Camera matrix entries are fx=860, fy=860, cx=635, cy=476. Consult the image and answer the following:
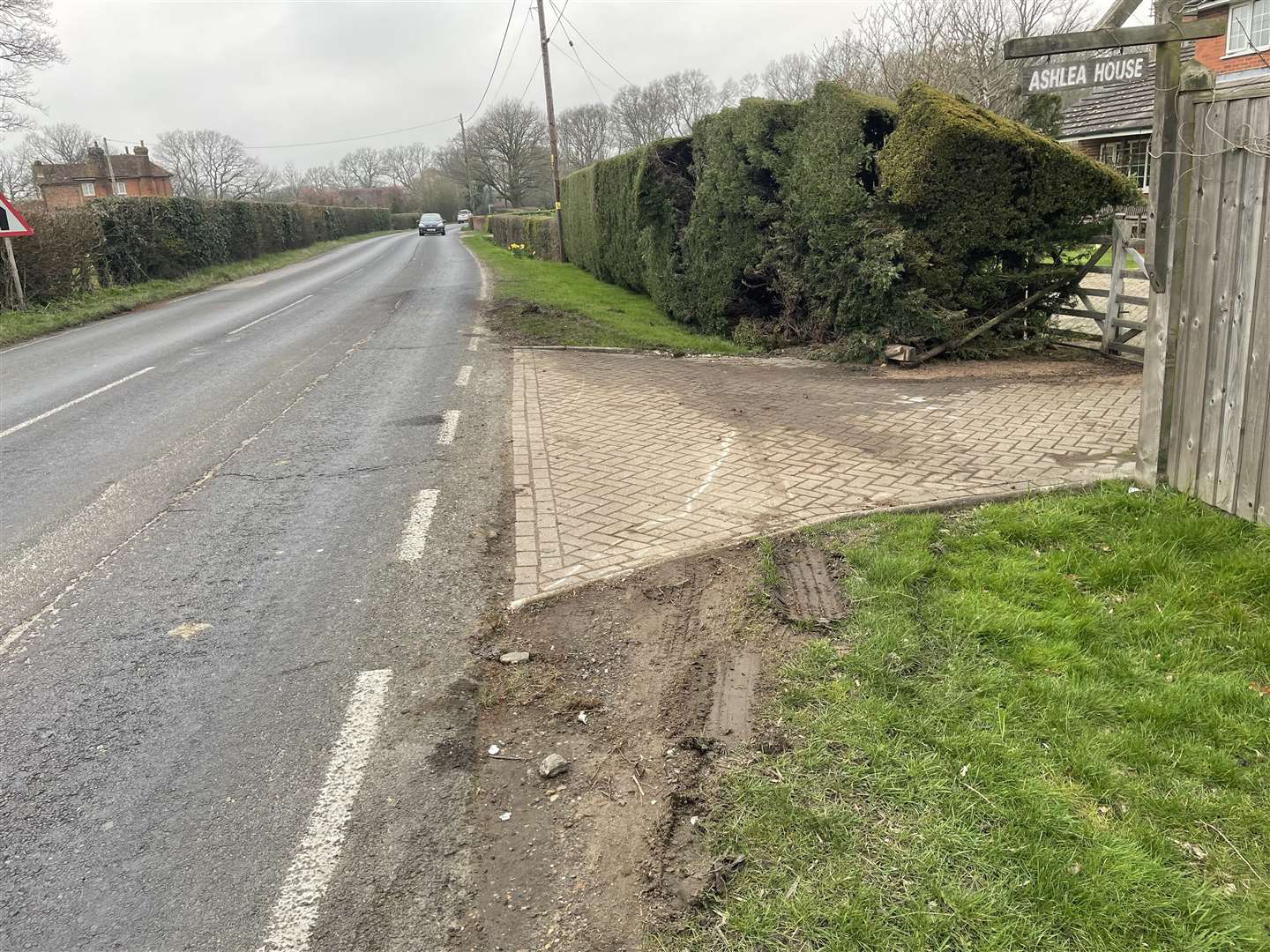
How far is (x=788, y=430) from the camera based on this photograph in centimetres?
796

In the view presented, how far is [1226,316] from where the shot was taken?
4754mm

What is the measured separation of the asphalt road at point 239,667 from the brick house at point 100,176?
6515 cm

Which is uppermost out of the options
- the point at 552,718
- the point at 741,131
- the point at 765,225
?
the point at 741,131

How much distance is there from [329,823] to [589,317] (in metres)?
14.1

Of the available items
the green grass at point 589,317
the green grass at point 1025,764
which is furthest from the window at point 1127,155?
the green grass at point 1025,764

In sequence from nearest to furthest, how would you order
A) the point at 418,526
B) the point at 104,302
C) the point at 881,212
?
1. the point at 418,526
2. the point at 881,212
3. the point at 104,302

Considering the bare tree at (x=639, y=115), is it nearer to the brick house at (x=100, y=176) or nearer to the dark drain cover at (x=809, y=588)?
the brick house at (x=100, y=176)

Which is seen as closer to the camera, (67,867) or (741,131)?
(67,867)

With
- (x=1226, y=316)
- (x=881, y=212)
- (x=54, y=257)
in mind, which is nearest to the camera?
(x=1226, y=316)

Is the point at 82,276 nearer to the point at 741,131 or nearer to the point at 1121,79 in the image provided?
the point at 741,131

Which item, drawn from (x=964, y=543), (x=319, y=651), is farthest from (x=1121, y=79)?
(x=319, y=651)

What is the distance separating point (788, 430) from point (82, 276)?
21743 mm

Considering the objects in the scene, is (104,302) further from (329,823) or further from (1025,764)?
(1025,764)

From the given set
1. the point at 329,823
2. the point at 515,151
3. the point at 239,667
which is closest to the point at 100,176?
the point at 515,151
